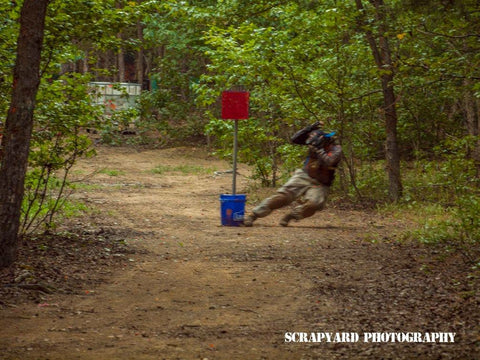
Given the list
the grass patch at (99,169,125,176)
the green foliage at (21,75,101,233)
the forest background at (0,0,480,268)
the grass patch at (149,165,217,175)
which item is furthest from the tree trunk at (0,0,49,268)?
the grass patch at (149,165,217,175)

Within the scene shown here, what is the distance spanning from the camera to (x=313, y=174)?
1091cm

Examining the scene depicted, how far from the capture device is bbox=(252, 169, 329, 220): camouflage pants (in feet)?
34.9

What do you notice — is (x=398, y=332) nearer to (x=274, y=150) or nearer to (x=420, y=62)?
(x=420, y=62)

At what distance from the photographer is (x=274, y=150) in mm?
18062

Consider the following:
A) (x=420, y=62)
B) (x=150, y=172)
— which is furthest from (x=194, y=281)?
(x=150, y=172)

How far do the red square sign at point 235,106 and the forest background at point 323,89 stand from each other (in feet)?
5.96

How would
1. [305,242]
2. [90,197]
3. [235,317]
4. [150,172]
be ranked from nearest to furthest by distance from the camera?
[235,317], [305,242], [90,197], [150,172]

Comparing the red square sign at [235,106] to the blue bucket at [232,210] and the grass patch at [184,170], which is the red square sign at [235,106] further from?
the grass patch at [184,170]

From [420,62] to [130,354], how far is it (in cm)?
659

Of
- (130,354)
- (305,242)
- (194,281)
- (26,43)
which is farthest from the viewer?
(305,242)

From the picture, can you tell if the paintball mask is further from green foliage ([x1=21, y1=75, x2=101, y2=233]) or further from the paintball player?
green foliage ([x1=21, y1=75, x2=101, y2=233])

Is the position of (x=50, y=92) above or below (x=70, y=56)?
below

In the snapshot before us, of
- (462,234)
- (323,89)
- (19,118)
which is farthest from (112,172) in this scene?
(462,234)

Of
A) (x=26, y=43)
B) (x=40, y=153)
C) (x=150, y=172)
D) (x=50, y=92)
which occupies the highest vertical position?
(x=26, y=43)
